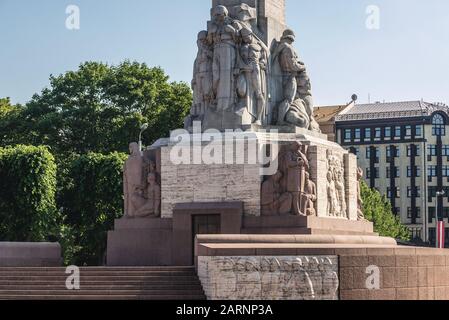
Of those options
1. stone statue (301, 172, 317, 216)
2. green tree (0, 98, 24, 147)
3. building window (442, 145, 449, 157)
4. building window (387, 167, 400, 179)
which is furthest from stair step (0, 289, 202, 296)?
building window (442, 145, 449, 157)

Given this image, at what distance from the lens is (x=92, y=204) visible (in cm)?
4703

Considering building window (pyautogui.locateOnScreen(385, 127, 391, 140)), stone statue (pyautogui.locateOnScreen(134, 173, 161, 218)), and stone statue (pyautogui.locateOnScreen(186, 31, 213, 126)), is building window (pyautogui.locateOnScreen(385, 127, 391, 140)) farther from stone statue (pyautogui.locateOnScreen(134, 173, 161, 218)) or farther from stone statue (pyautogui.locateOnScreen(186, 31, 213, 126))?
stone statue (pyautogui.locateOnScreen(134, 173, 161, 218))

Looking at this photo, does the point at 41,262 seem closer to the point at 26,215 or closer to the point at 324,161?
the point at 324,161

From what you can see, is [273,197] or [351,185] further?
[351,185]

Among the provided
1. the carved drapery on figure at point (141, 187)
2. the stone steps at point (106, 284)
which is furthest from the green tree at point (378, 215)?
the stone steps at point (106, 284)

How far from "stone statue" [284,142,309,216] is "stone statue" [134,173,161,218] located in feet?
12.0

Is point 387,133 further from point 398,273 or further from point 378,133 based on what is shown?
point 398,273

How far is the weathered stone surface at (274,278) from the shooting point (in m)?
19.4

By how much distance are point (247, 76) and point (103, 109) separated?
2878 centimetres

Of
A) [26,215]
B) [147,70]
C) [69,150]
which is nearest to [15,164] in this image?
[26,215]

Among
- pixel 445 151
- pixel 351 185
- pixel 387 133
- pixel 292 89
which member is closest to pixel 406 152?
pixel 387 133

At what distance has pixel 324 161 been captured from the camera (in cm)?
2619

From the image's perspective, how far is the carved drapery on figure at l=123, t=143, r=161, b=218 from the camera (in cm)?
2664
